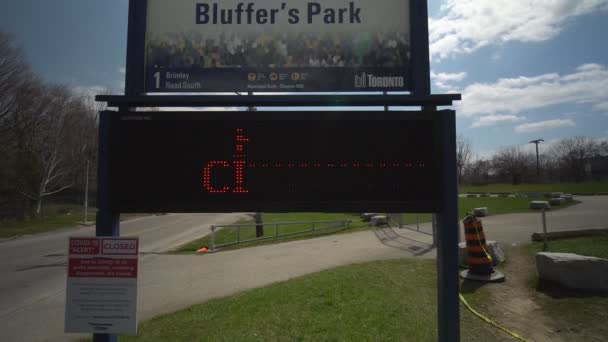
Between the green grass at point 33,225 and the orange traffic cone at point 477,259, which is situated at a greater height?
the orange traffic cone at point 477,259

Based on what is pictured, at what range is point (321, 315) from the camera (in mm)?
4691

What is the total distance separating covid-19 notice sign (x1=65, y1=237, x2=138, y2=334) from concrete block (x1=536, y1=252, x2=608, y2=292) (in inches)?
260

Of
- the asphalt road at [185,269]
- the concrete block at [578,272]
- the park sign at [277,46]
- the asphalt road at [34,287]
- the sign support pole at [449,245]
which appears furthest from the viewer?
the asphalt road at [185,269]

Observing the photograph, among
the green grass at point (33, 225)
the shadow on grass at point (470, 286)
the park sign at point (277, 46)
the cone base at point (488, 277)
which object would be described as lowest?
the green grass at point (33, 225)

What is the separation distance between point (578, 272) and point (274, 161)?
19.1 ft

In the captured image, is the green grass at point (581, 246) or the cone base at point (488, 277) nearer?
the cone base at point (488, 277)

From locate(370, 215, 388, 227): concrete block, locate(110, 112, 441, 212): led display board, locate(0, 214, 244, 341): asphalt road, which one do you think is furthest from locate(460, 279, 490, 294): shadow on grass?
locate(370, 215, 388, 227): concrete block

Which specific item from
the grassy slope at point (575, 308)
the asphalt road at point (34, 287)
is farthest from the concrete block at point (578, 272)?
the asphalt road at point (34, 287)

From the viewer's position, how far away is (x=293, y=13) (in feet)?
10.8

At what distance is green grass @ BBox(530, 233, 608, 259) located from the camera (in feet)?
23.7

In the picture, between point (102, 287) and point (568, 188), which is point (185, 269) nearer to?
point (102, 287)

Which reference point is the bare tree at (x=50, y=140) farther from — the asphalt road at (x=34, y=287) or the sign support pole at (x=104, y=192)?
the sign support pole at (x=104, y=192)

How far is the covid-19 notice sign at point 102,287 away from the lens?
2.65 m

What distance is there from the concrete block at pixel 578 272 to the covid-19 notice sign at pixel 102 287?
6.60 m
